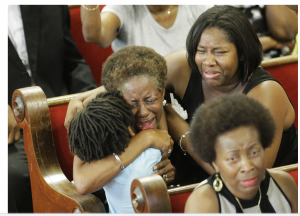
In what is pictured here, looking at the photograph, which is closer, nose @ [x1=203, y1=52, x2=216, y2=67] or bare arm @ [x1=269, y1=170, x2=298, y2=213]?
bare arm @ [x1=269, y1=170, x2=298, y2=213]

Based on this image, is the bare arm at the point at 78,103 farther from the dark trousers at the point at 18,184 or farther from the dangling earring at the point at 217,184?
the dangling earring at the point at 217,184

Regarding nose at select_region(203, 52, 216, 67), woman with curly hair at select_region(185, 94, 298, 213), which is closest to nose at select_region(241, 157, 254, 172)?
woman with curly hair at select_region(185, 94, 298, 213)

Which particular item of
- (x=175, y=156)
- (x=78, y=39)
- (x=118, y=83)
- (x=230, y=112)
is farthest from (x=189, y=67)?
(x=78, y=39)

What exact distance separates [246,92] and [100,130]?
626mm

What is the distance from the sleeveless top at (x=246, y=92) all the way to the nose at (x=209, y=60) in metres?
0.18

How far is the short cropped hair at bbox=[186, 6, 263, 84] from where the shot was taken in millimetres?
1350

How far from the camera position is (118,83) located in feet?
3.98

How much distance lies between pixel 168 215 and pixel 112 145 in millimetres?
327

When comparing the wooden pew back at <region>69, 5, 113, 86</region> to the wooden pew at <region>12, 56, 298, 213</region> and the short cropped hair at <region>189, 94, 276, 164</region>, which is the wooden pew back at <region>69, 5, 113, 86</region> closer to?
the wooden pew at <region>12, 56, 298, 213</region>

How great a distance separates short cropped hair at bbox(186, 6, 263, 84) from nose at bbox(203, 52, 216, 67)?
79mm

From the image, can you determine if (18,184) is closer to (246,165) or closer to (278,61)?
(246,165)

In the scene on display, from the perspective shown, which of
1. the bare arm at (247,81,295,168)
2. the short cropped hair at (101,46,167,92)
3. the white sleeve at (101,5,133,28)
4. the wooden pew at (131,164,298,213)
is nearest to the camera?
the wooden pew at (131,164,298,213)

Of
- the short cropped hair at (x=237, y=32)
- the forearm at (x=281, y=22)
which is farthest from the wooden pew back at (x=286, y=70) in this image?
the short cropped hair at (x=237, y=32)

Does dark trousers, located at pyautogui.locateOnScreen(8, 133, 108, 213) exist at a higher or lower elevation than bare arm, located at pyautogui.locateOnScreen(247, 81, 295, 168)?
lower
